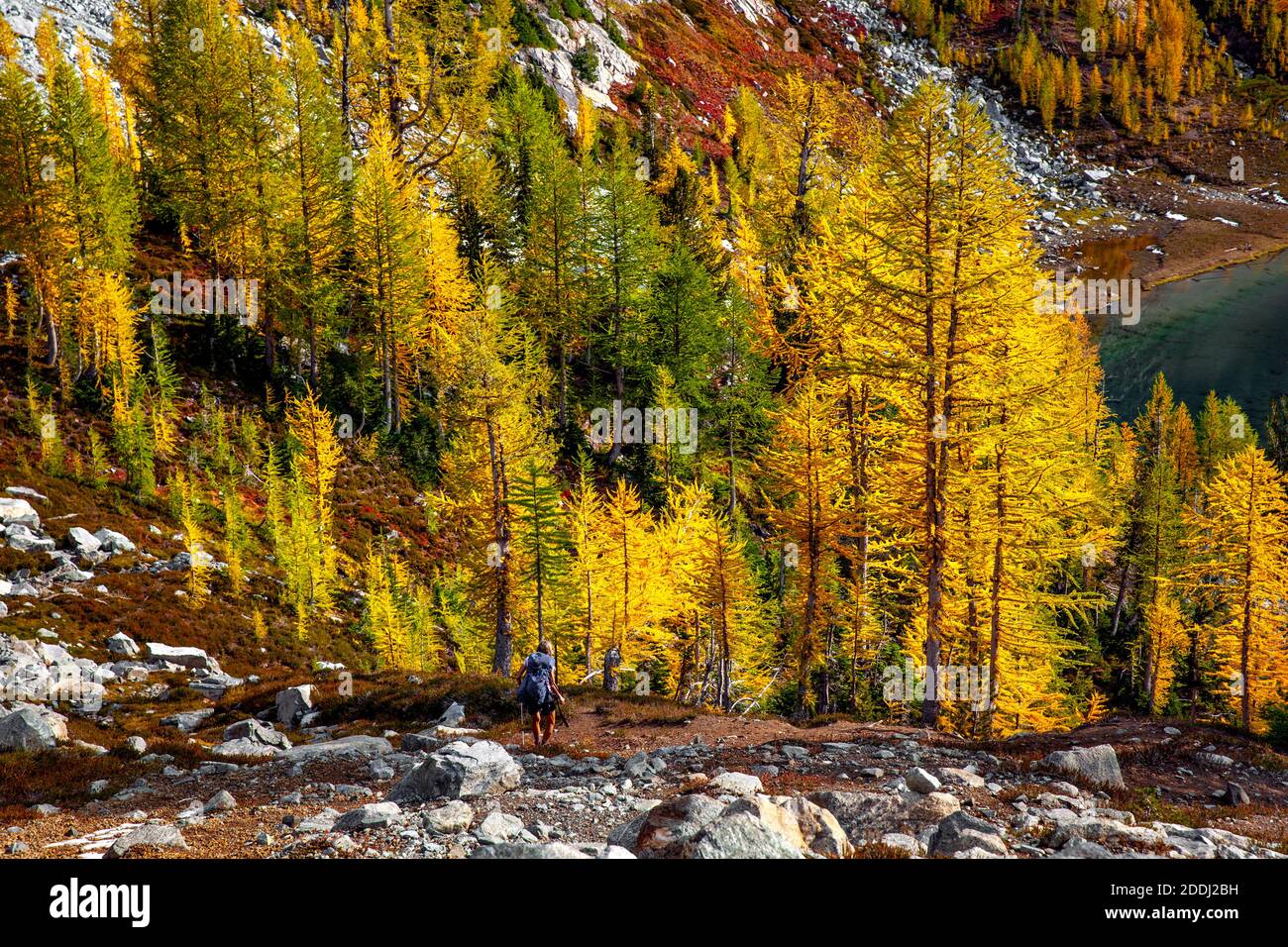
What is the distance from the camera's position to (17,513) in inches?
860

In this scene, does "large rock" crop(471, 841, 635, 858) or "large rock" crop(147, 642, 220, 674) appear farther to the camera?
"large rock" crop(147, 642, 220, 674)

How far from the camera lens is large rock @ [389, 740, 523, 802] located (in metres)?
9.85

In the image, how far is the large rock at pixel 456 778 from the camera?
9.85 m

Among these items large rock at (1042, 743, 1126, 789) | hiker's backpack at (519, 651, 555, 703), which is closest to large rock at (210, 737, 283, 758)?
hiker's backpack at (519, 651, 555, 703)

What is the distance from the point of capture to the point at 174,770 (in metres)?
12.7

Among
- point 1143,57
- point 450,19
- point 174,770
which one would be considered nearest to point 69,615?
point 174,770

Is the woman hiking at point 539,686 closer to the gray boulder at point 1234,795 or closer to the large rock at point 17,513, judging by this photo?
the gray boulder at point 1234,795

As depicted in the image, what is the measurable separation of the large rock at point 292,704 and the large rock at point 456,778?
852 centimetres

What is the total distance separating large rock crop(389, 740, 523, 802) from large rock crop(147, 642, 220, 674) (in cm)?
1418

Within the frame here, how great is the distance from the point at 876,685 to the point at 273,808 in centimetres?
2777

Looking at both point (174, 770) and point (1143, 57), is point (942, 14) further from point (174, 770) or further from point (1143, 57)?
point (174, 770)

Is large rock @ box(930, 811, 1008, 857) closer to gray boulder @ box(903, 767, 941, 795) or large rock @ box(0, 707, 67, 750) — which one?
gray boulder @ box(903, 767, 941, 795)

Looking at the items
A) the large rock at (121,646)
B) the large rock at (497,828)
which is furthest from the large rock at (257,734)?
the large rock at (497,828)
